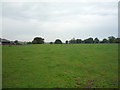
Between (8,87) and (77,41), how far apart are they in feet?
224

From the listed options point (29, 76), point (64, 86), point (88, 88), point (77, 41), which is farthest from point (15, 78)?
point (77, 41)

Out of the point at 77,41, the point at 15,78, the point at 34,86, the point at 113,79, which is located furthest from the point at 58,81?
the point at 77,41

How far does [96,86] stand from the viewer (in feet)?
23.1

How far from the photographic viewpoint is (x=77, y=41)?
73688mm

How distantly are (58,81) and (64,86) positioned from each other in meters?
0.86

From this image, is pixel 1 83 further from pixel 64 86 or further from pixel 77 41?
pixel 77 41

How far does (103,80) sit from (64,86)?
264cm

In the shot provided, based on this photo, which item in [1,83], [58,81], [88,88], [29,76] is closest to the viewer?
[88,88]

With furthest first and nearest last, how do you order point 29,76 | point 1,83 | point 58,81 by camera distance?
point 29,76 < point 58,81 < point 1,83

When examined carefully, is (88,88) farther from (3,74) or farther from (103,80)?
(3,74)

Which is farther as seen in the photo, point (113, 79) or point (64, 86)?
point (113, 79)

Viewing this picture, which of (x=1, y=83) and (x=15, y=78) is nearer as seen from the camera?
(x=1, y=83)

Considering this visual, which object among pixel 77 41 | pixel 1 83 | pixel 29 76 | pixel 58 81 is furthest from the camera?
pixel 77 41

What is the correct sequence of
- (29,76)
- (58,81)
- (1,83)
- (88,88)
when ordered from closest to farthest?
1. (88,88)
2. (1,83)
3. (58,81)
4. (29,76)
